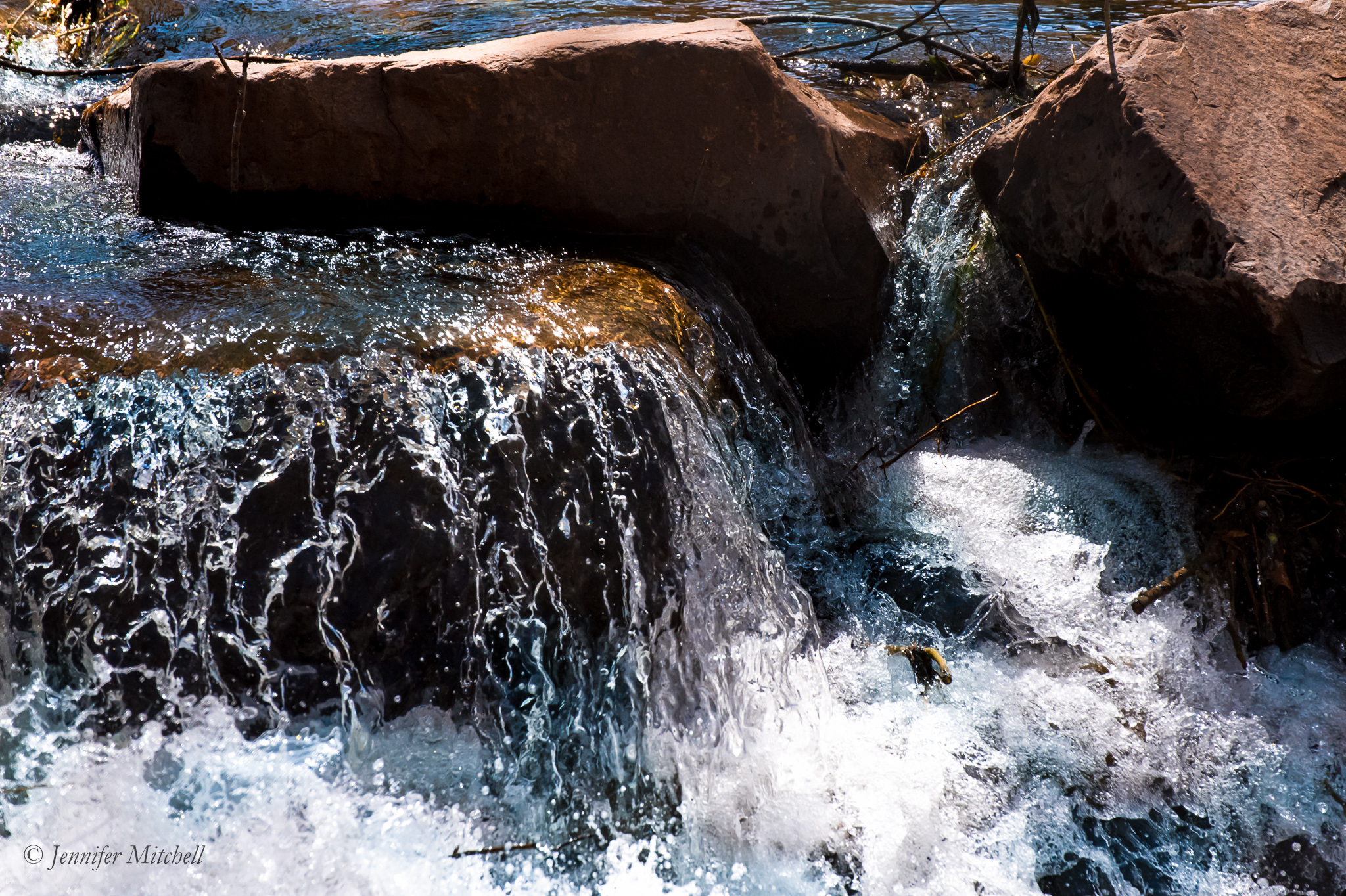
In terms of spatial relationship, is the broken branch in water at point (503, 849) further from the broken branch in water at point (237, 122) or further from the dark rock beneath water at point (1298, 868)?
the broken branch in water at point (237, 122)

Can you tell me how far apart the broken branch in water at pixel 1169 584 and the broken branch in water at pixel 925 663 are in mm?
608

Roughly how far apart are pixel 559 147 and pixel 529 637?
164 cm

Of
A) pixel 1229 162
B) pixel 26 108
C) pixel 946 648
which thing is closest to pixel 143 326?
pixel 946 648

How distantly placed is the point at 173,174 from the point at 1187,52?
131 inches

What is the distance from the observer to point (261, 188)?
9.68ft

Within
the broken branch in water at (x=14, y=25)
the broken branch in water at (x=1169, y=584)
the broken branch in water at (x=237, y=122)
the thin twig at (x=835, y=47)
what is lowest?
the broken branch in water at (x=1169, y=584)

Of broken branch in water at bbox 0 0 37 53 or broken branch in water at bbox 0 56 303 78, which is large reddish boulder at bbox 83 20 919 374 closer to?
broken branch in water at bbox 0 56 303 78

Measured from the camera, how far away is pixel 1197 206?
241 cm

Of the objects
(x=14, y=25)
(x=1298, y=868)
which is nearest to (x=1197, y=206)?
(x=1298, y=868)

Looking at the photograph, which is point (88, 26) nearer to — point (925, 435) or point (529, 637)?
point (529, 637)

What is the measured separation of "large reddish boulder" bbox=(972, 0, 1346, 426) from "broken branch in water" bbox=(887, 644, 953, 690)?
1177mm

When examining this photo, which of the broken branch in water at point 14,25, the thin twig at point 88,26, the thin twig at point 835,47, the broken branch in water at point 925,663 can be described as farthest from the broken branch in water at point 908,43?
the broken branch in water at point 14,25

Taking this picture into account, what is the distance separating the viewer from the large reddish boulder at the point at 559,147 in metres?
2.80

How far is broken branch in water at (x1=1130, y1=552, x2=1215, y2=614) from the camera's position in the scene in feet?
8.21
